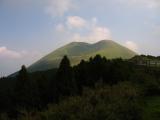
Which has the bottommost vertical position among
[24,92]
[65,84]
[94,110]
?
[24,92]

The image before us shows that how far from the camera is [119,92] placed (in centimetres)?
3098

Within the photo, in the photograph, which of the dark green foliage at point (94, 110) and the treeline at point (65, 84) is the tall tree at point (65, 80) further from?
the dark green foliage at point (94, 110)

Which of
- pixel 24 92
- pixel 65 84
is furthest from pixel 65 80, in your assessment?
pixel 24 92

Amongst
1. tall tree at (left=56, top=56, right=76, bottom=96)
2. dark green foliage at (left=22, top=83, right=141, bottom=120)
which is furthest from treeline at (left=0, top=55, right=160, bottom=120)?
dark green foliage at (left=22, top=83, right=141, bottom=120)

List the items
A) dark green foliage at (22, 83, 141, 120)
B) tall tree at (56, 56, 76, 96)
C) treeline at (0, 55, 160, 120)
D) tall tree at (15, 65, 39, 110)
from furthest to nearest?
tall tree at (15, 65, 39, 110), treeline at (0, 55, 160, 120), tall tree at (56, 56, 76, 96), dark green foliage at (22, 83, 141, 120)

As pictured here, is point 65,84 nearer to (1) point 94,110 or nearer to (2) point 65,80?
(2) point 65,80

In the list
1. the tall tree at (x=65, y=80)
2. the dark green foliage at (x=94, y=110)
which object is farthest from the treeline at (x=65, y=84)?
the dark green foliage at (x=94, y=110)

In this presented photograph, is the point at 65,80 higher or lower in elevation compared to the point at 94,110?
higher

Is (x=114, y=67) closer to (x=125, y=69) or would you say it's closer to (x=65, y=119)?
(x=125, y=69)

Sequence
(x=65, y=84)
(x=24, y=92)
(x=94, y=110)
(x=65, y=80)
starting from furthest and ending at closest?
(x=24, y=92) < (x=65, y=80) < (x=65, y=84) < (x=94, y=110)

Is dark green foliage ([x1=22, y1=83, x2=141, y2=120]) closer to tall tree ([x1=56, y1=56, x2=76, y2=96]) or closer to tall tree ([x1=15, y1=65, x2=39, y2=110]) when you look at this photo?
tall tree ([x1=56, y1=56, x2=76, y2=96])

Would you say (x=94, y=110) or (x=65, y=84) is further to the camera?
(x=65, y=84)

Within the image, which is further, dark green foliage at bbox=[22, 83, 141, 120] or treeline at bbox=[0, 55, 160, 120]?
treeline at bbox=[0, 55, 160, 120]

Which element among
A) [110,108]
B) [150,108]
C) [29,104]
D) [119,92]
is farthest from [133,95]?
[29,104]
